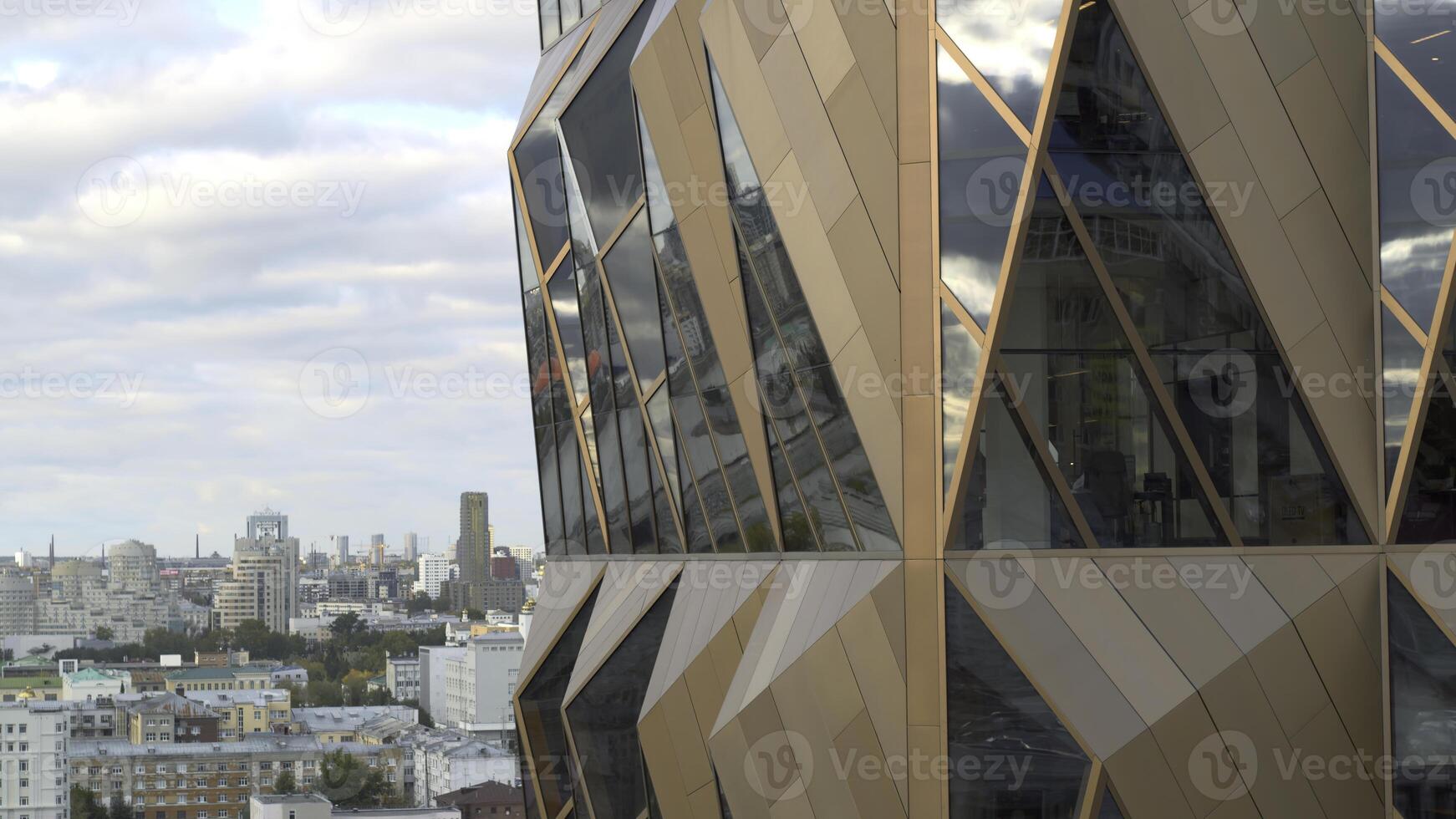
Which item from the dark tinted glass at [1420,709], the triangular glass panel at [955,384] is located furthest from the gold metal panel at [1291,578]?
the triangular glass panel at [955,384]

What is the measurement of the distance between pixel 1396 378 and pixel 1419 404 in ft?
1.21

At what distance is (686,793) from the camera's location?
18.2 m

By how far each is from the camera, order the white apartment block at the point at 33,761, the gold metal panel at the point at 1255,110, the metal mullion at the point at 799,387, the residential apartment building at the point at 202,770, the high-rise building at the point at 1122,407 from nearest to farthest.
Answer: the high-rise building at the point at 1122,407 < the gold metal panel at the point at 1255,110 < the metal mullion at the point at 799,387 < the white apartment block at the point at 33,761 < the residential apartment building at the point at 202,770

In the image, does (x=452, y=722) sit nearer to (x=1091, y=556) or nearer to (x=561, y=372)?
(x=561, y=372)

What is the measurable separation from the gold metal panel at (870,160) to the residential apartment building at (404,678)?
6685cm

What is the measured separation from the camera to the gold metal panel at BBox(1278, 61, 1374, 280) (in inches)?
531

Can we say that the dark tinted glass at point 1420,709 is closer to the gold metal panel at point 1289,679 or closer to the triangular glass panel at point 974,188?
the gold metal panel at point 1289,679

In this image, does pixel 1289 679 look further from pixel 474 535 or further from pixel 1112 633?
pixel 474 535

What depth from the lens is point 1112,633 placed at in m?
12.7

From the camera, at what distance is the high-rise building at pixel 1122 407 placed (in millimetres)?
12695

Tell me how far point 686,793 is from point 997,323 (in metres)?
8.92

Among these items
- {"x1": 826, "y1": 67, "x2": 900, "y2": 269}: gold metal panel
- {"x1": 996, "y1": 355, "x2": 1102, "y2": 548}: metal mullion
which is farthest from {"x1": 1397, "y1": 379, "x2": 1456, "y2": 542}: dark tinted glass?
{"x1": 826, "y1": 67, "x2": 900, "y2": 269}: gold metal panel

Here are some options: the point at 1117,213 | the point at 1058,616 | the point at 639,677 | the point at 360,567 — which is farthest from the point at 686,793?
the point at 360,567

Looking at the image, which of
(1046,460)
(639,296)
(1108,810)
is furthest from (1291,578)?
(639,296)
